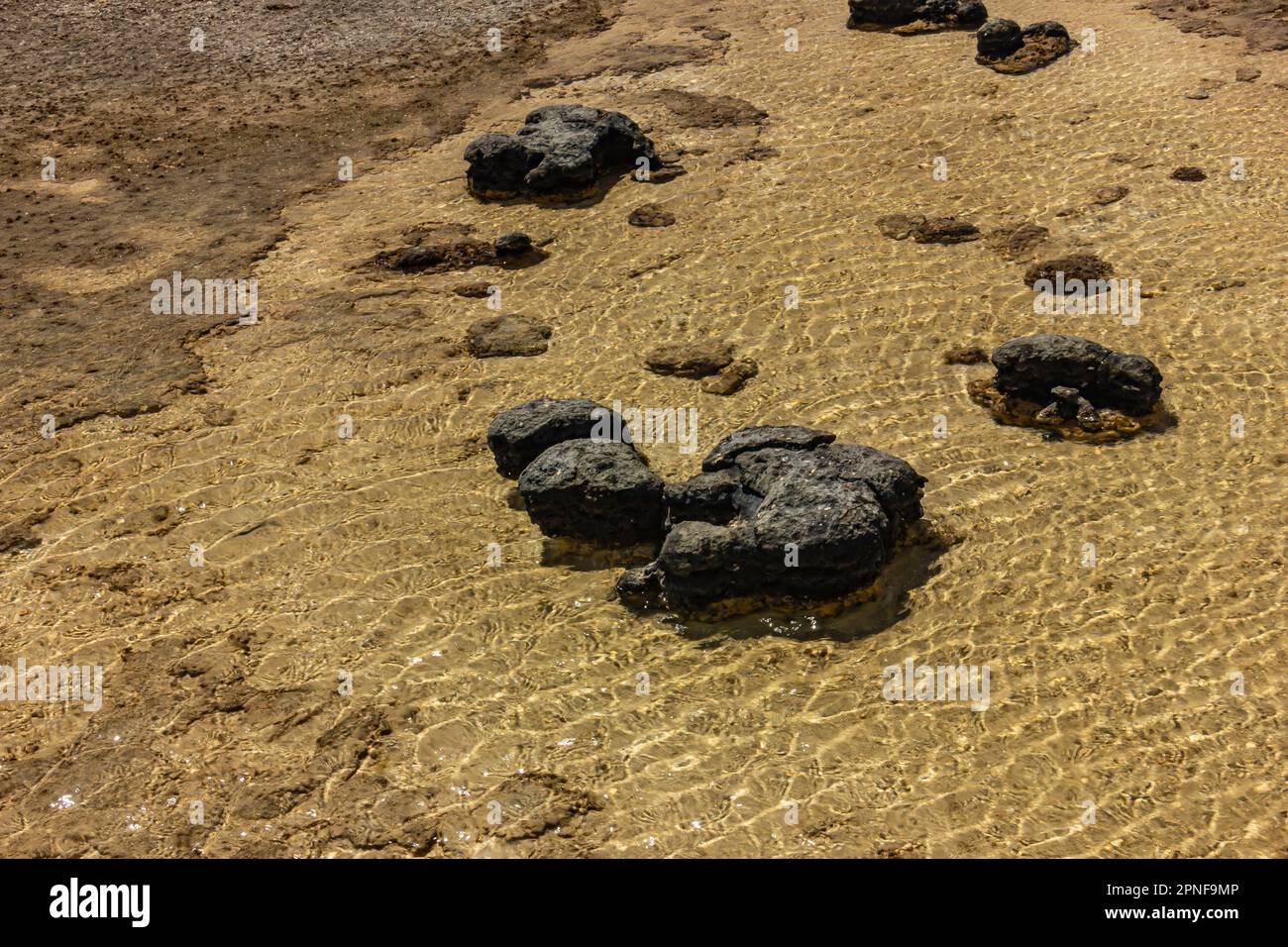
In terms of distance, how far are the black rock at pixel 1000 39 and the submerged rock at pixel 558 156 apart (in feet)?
18.6

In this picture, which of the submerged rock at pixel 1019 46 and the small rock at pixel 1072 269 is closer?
the small rock at pixel 1072 269

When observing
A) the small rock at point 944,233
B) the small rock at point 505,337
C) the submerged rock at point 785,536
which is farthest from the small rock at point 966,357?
the small rock at point 505,337

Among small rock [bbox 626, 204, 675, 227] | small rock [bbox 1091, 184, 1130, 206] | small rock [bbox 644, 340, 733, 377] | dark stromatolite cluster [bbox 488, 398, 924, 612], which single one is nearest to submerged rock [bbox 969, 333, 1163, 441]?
dark stromatolite cluster [bbox 488, 398, 924, 612]

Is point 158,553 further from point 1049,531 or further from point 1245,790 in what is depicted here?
point 1245,790

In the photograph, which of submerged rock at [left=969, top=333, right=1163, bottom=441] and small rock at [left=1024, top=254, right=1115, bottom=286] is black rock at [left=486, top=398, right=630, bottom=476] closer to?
submerged rock at [left=969, top=333, right=1163, bottom=441]

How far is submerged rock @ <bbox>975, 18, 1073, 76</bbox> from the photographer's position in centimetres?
1669

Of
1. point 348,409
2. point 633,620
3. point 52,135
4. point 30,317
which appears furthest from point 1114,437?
point 52,135

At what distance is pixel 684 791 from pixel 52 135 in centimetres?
1649

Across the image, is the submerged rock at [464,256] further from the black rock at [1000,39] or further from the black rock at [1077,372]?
the black rock at [1000,39]

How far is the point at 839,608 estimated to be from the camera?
770cm

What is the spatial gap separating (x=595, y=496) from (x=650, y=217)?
6500 millimetres

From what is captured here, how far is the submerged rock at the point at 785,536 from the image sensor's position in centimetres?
761

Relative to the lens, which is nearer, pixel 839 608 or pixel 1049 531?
pixel 839 608

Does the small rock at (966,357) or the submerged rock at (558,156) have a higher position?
the submerged rock at (558,156)
